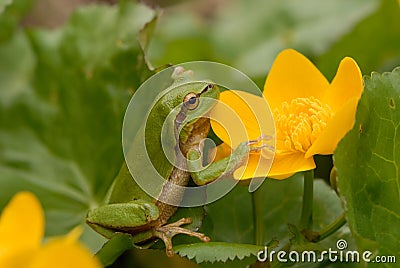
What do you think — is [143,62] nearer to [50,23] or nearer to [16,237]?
[16,237]

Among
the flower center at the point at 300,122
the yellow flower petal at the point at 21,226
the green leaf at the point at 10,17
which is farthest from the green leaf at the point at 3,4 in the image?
the yellow flower petal at the point at 21,226

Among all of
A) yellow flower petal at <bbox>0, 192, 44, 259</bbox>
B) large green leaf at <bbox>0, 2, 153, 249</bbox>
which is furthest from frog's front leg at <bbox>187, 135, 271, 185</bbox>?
yellow flower petal at <bbox>0, 192, 44, 259</bbox>

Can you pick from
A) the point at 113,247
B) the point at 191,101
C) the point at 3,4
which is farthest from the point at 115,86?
the point at 113,247

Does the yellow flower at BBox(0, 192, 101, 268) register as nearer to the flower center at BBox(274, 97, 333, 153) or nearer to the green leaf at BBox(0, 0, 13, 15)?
the flower center at BBox(274, 97, 333, 153)

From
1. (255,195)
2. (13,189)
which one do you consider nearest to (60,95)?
(13,189)

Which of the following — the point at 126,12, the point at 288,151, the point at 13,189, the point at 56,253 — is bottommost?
the point at 13,189

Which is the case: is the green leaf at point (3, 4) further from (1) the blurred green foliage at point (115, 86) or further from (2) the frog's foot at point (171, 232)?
(2) the frog's foot at point (171, 232)

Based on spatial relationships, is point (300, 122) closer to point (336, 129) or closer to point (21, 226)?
point (336, 129)
